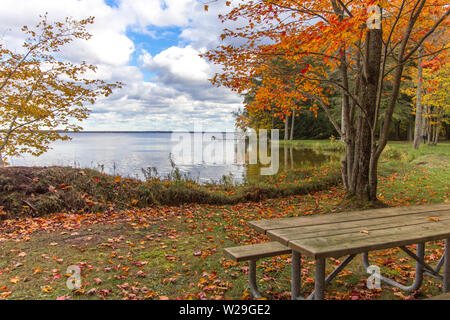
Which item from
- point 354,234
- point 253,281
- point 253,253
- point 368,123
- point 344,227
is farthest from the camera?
point 368,123

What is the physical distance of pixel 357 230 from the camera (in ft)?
8.39

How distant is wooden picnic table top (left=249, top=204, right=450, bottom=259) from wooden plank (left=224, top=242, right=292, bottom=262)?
0.90 feet

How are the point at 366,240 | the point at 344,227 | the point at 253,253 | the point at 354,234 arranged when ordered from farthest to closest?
the point at 253,253 < the point at 344,227 < the point at 354,234 < the point at 366,240

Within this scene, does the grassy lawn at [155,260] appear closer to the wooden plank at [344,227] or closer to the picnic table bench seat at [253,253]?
the picnic table bench seat at [253,253]

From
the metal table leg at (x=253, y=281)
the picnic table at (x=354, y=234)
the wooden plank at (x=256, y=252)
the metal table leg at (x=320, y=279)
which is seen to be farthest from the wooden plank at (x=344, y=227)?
the metal table leg at (x=253, y=281)

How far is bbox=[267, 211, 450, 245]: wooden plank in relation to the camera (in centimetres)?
243

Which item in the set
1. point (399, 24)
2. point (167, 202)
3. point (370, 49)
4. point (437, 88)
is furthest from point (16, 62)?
point (437, 88)

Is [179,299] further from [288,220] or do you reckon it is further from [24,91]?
[24,91]

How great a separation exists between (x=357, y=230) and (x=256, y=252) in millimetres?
901

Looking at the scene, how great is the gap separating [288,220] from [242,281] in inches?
40.8

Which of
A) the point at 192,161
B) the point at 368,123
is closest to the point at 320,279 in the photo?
the point at 368,123

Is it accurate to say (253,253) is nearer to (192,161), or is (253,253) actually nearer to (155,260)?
(155,260)

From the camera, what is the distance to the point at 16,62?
8.21 metres

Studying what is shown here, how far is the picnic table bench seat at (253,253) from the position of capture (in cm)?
281
